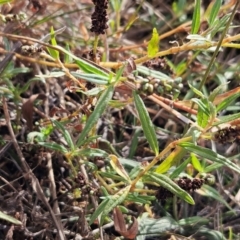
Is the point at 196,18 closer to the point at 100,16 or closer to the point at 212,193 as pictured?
Answer: the point at 100,16

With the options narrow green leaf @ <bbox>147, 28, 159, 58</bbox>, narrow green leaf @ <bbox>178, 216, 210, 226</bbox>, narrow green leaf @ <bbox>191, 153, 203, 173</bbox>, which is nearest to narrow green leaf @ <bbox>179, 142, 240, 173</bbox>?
narrow green leaf @ <bbox>191, 153, 203, 173</bbox>

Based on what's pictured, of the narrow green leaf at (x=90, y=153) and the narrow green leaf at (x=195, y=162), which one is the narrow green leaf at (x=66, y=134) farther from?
the narrow green leaf at (x=195, y=162)

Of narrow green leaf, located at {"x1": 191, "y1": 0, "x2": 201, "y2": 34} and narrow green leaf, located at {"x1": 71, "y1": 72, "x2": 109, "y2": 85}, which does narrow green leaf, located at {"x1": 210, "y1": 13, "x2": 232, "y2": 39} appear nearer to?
narrow green leaf, located at {"x1": 191, "y1": 0, "x2": 201, "y2": 34}

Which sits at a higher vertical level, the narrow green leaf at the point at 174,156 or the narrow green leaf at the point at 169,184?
the narrow green leaf at the point at 174,156

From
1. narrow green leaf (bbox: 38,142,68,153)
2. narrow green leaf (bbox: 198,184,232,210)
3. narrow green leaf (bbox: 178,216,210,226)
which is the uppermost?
narrow green leaf (bbox: 38,142,68,153)

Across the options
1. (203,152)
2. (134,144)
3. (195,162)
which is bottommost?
(134,144)

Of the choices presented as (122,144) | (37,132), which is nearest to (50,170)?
(37,132)

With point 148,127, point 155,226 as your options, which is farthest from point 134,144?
point 148,127

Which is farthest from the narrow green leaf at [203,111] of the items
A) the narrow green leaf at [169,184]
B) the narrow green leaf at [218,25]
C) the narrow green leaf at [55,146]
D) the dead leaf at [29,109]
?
the dead leaf at [29,109]

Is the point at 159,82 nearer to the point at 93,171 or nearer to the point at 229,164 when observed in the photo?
the point at 229,164
